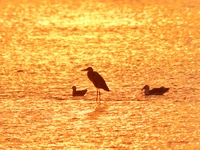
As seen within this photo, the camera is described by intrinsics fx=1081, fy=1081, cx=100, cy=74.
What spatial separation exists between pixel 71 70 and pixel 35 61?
4.54 ft

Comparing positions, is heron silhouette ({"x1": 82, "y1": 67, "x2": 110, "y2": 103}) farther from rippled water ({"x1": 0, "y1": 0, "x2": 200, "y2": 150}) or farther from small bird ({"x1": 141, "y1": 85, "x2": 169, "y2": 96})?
small bird ({"x1": 141, "y1": 85, "x2": 169, "y2": 96})

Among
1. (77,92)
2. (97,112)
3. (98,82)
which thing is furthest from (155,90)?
(97,112)

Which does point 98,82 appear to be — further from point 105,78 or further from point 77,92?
point 105,78

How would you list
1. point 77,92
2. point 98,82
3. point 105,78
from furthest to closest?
point 105,78 → point 98,82 → point 77,92

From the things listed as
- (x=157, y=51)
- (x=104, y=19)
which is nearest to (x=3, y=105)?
(x=157, y=51)

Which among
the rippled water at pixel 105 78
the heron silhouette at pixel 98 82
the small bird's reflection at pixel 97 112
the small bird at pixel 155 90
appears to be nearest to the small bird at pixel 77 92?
the rippled water at pixel 105 78

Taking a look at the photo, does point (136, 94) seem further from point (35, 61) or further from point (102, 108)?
point (35, 61)

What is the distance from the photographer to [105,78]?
17500 millimetres

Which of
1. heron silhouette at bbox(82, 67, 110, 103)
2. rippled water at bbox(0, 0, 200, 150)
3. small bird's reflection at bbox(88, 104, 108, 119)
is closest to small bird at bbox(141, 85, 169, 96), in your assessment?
rippled water at bbox(0, 0, 200, 150)

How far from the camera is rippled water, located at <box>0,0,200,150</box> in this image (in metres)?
13.2

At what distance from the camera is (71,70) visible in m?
18.5

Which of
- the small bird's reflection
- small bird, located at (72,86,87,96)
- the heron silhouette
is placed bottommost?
the small bird's reflection

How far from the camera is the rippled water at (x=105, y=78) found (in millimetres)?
13172

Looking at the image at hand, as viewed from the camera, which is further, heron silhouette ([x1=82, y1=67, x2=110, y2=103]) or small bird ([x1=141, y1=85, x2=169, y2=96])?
heron silhouette ([x1=82, y1=67, x2=110, y2=103])
